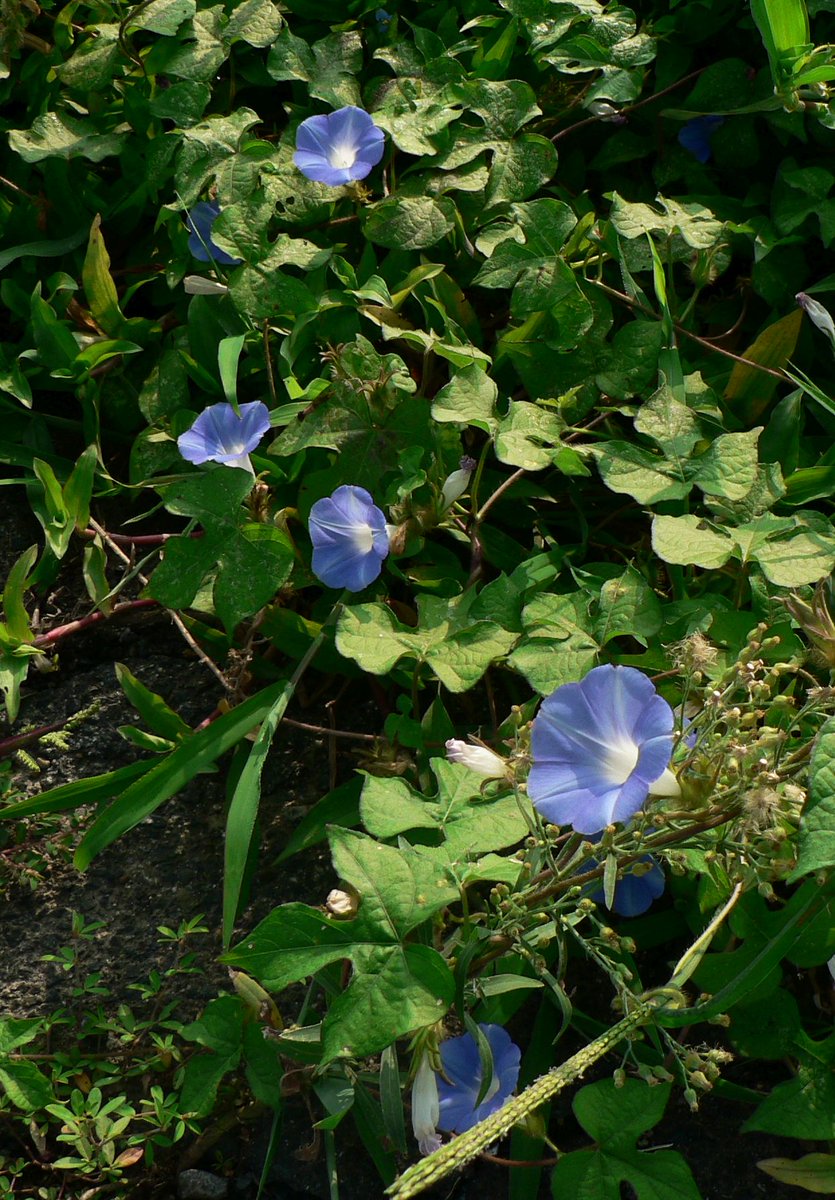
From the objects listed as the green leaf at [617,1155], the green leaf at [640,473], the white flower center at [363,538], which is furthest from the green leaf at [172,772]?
the green leaf at [617,1155]

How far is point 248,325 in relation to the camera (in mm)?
2049

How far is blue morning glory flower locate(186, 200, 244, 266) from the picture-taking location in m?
2.12

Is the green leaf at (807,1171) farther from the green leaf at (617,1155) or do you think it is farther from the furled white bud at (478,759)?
the furled white bud at (478,759)

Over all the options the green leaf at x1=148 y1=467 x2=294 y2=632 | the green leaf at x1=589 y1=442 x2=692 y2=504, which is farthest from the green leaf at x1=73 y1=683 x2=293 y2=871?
the green leaf at x1=589 y1=442 x2=692 y2=504

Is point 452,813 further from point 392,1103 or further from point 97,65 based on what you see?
point 97,65

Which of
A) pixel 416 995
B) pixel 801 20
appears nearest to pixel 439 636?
pixel 416 995

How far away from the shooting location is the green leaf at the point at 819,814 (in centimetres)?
100

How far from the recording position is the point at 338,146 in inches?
84.4

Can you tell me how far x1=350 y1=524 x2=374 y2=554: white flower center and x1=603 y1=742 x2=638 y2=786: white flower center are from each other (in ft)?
2.05

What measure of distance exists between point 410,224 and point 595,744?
118 centimetres

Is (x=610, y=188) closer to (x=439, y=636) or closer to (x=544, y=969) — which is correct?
(x=439, y=636)

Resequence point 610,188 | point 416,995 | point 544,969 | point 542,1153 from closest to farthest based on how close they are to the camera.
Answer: point 416,995 < point 544,969 < point 542,1153 < point 610,188

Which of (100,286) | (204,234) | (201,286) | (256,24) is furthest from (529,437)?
(256,24)

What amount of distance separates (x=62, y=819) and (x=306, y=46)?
5.28 feet
